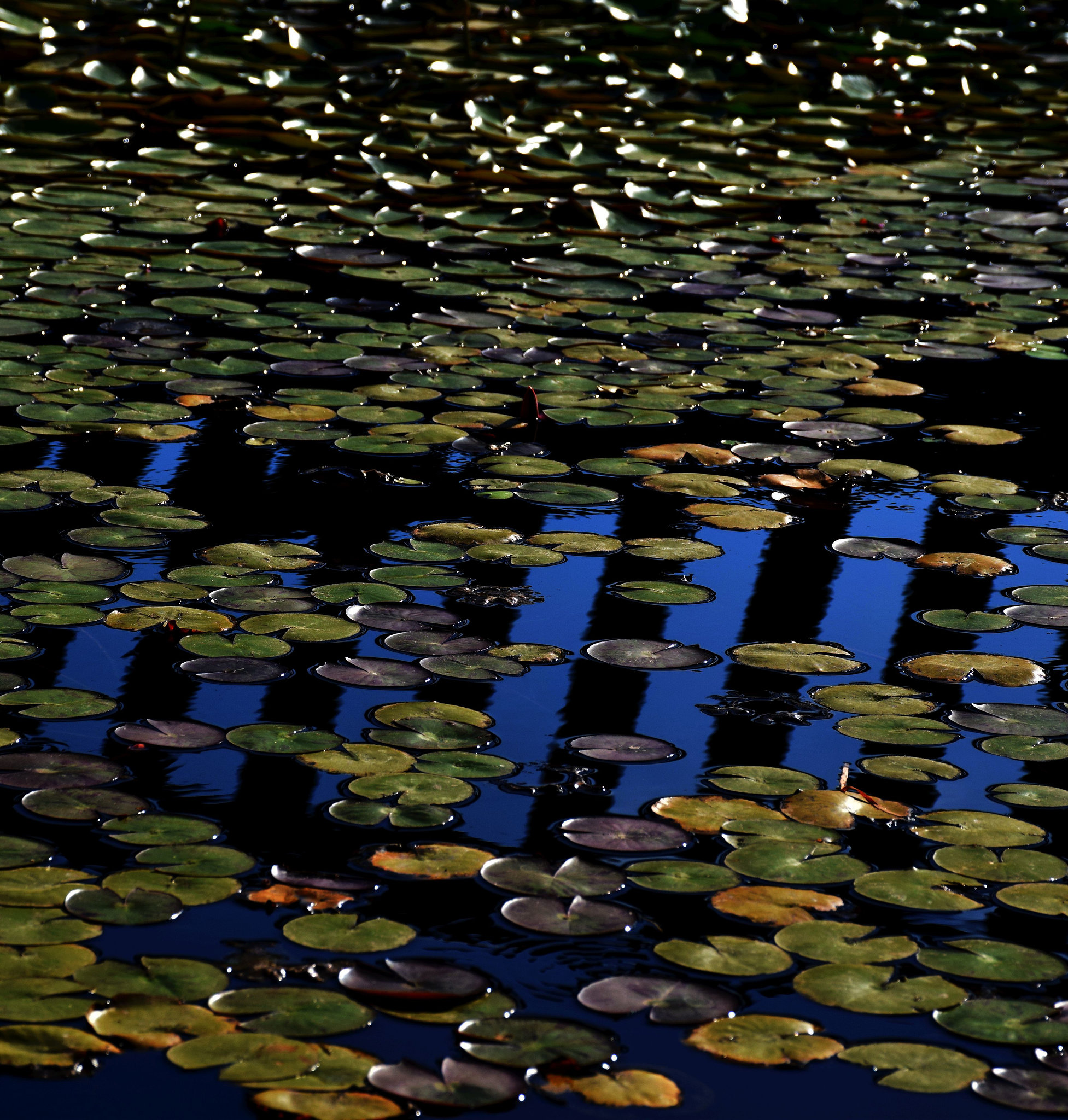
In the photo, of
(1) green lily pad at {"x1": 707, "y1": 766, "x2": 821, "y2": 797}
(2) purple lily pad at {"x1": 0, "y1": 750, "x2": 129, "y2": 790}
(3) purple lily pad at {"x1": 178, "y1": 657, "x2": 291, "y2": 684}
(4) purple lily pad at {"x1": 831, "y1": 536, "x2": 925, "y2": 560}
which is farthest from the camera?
(4) purple lily pad at {"x1": 831, "y1": 536, "x2": 925, "y2": 560}

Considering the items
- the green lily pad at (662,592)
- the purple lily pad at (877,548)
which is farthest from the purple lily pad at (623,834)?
the purple lily pad at (877,548)

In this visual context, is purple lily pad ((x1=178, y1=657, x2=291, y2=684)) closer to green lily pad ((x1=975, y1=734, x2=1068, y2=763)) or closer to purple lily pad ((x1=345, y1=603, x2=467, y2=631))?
purple lily pad ((x1=345, y1=603, x2=467, y2=631))

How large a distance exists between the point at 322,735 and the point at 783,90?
6.40m

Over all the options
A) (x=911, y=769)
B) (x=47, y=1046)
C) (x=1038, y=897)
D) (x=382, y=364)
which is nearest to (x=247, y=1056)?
(x=47, y=1046)

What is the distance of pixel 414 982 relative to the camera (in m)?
1.79

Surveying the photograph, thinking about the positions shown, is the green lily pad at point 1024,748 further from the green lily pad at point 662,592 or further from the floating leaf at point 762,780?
the green lily pad at point 662,592

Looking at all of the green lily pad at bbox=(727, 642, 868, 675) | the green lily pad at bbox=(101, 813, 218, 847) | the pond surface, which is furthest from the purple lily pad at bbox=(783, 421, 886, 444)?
the green lily pad at bbox=(101, 813, 218, 847)

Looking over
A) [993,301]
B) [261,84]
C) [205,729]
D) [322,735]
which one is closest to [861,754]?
[322,735]

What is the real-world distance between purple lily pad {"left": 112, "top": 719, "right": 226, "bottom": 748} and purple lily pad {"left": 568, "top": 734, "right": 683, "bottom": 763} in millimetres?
543

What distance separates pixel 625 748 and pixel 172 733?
2.25ft

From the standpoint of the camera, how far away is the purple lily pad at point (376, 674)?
252 centimetres

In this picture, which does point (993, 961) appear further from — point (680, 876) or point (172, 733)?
point (172, 733)

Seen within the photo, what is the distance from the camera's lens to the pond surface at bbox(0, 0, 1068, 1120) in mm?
1741

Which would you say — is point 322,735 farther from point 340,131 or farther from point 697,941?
point 340,131
